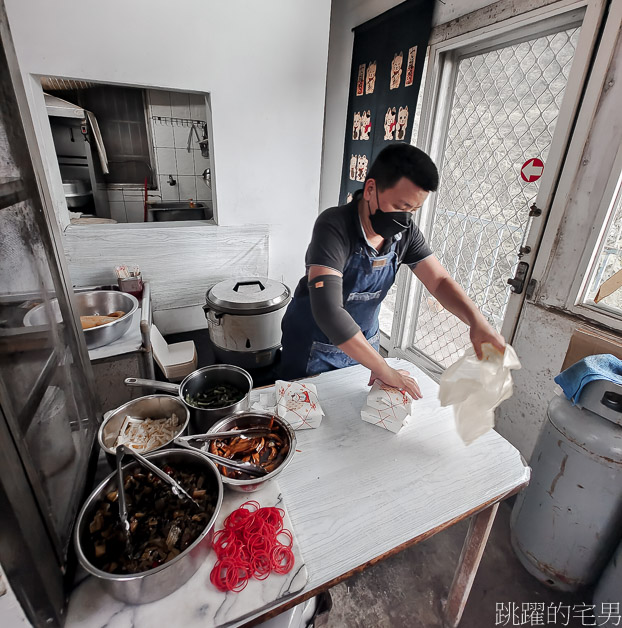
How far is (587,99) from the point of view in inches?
68.6

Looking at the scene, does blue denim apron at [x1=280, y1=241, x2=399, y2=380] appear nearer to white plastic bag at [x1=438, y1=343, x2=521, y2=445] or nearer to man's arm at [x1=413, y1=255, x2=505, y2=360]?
man's arm at [x1=413, y1=255, x2=505, y2=360]

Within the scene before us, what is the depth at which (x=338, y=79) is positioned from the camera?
11.9 feet

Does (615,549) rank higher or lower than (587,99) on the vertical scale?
lower

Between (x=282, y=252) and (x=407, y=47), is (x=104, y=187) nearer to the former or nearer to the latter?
(x=282, y=252)

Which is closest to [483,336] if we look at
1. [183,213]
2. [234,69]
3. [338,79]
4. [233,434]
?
[233,434]

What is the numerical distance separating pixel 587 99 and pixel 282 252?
7.23 feet

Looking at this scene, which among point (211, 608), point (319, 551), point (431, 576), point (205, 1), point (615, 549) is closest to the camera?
point (211, 608)

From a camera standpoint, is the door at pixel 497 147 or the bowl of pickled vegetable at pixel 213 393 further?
the door at pixel 497 147

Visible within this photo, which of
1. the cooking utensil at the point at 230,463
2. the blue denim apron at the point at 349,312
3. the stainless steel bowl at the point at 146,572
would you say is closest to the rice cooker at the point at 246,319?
the blue denim apron at the point at 349,312

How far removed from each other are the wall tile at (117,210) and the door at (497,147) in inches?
157

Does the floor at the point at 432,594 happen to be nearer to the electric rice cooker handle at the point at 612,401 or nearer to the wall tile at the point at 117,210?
the electric rice cooker handle at the point at 612,401

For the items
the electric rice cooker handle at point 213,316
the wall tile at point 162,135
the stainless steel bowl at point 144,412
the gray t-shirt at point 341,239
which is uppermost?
the wall tile at point 162,135

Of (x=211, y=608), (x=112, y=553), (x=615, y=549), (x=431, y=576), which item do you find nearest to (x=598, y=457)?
(x=615, y=549)

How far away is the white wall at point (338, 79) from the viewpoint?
3.15 metres
